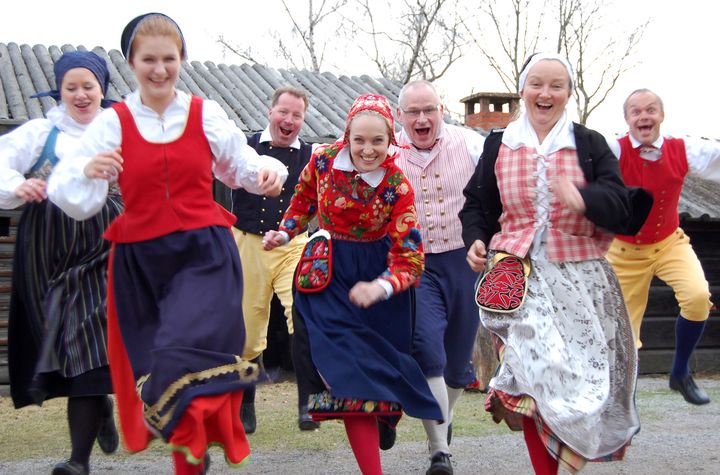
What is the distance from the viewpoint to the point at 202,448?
133 inches

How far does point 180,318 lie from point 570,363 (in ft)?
4.96

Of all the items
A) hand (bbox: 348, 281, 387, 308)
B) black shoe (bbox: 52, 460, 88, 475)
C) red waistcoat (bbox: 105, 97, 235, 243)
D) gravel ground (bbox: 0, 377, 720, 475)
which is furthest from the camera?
gravel ground (bbox: 0, 377, 720, 475)

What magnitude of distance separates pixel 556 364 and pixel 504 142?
3.18 ft

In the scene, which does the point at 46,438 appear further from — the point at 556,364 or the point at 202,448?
the point at 556,364

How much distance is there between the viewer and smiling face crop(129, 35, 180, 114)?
364 centimetres

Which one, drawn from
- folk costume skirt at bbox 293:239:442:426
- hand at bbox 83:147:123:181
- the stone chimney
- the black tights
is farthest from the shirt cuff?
the stone chimney

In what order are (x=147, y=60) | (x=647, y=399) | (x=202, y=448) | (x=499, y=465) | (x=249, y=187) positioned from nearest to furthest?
(x=202, y=448) → (x=147, y=60) → (x=249, y=187) → (x=499, y=465) → (x=647, y=399)

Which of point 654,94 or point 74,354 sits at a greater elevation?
point 654,94

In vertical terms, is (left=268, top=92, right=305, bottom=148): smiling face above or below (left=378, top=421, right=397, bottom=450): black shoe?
above

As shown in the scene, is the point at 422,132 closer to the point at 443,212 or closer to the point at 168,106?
the point at 443,212

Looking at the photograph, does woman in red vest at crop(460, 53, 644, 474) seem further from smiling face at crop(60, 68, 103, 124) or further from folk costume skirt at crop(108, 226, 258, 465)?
smiling face at crop(60, 68, 103, 124)

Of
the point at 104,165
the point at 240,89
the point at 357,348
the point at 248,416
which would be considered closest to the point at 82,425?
the point at 357,348

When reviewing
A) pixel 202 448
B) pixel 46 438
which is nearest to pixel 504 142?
pixel 202 448

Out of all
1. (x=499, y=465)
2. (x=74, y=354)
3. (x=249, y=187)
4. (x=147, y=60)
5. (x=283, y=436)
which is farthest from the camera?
(x=283, y=436)
